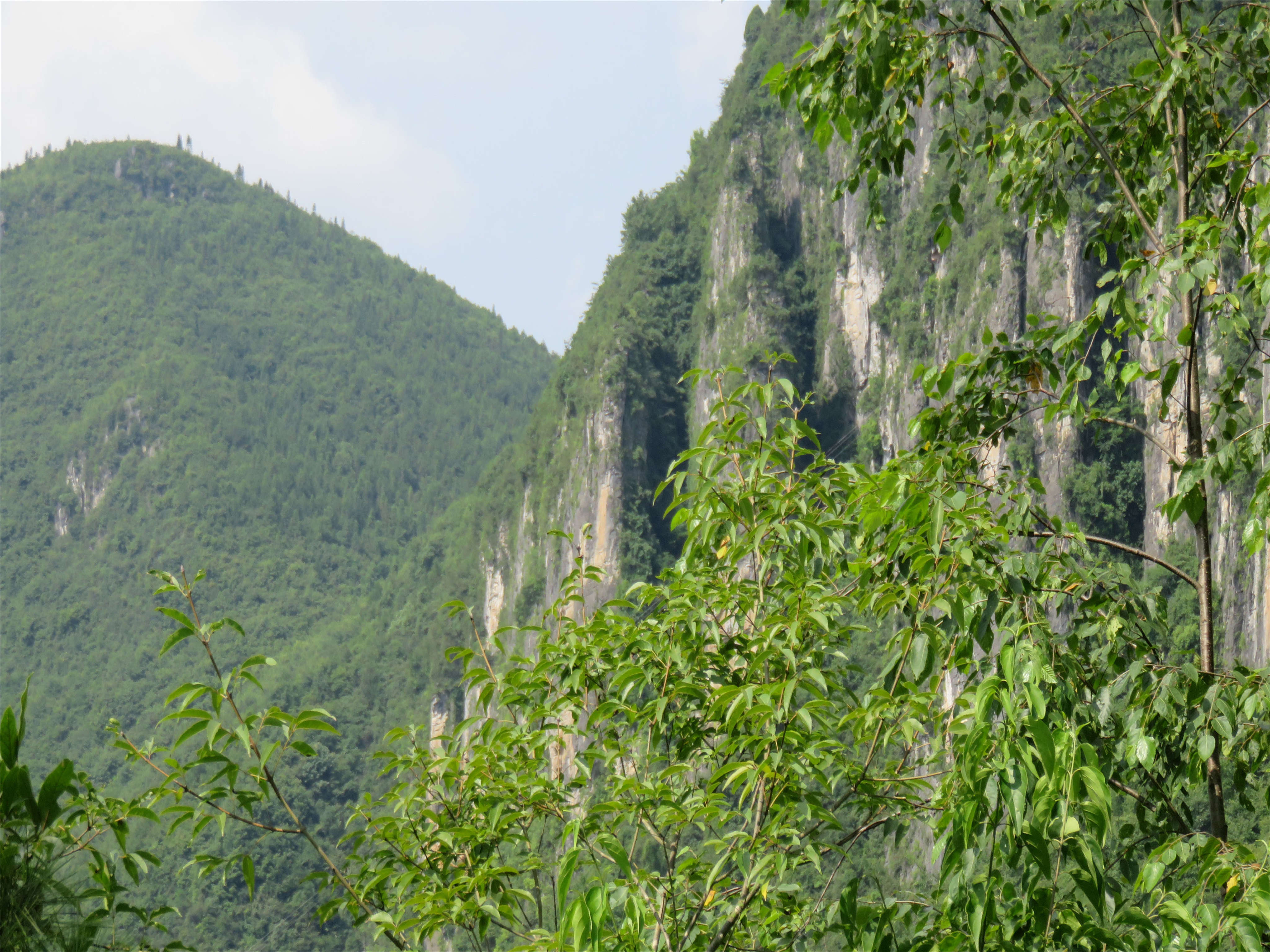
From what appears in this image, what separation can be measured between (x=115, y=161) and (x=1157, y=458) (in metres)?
135

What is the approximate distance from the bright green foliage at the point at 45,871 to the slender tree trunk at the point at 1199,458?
2.01 meters

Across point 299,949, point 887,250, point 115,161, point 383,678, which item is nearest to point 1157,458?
point 887,250

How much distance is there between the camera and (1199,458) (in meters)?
2.38

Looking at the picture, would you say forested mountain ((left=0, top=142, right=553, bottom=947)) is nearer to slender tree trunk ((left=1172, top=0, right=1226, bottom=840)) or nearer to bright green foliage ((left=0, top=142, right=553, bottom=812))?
bright green foliage ((left=0, top=142, right=553, bottom=812))

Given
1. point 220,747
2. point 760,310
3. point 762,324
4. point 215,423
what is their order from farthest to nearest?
point 215,423, point 760,310, point 762,324, point 220,747

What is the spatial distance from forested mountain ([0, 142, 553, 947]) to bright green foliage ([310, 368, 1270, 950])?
234 feet

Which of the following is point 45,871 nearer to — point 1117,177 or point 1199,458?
point 1199,458

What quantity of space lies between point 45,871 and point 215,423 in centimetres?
11784

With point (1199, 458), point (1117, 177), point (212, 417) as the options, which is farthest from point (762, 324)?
point (212, 417)

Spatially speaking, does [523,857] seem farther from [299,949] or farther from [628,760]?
[299,949]

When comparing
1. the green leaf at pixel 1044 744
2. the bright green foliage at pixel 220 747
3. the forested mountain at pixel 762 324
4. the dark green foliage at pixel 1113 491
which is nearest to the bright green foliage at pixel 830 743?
the green leaf at pixel 1044 744

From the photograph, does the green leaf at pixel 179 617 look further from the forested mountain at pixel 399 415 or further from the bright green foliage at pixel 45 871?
the forested mountain at pixel 399 415

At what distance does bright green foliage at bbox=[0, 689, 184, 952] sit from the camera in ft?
5.02

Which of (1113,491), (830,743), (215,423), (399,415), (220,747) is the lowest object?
(220,747)
